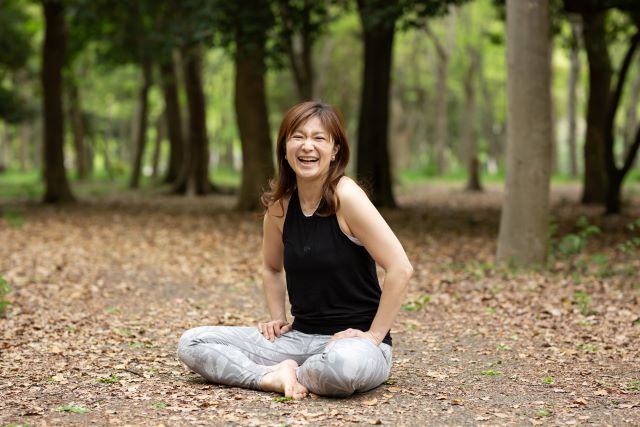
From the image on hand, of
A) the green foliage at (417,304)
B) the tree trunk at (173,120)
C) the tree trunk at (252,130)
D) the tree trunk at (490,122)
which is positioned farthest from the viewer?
the tree trunk at (490,122)

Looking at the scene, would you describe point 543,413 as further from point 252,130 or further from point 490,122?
point 490,122

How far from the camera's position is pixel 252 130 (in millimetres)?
17844

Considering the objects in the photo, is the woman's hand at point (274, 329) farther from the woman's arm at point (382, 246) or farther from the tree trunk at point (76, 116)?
the tree trunk at point (76, 116)

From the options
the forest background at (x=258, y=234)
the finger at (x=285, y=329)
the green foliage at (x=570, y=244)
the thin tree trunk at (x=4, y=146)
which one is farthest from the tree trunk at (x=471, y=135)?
the thin tree trunk at (x=4, y=146)

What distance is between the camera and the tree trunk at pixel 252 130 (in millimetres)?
17562

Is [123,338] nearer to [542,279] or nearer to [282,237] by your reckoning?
[282,237]

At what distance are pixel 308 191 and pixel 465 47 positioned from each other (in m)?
30.1

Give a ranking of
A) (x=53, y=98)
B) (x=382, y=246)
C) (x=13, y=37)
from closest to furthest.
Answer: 1. (x=382, y=246)
2. (x=53, y=98)
3. (x=13, y=37)

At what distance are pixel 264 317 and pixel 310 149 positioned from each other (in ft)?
11.0

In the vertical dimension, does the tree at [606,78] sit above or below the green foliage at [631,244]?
above

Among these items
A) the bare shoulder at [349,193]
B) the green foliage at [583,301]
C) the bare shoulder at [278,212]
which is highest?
the bare shoulder at [349,193]

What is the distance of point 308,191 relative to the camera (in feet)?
15.9

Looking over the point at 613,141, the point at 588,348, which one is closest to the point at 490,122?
the point at 613,141

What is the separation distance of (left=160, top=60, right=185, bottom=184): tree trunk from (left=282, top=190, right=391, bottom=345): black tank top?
21398 millimetres
